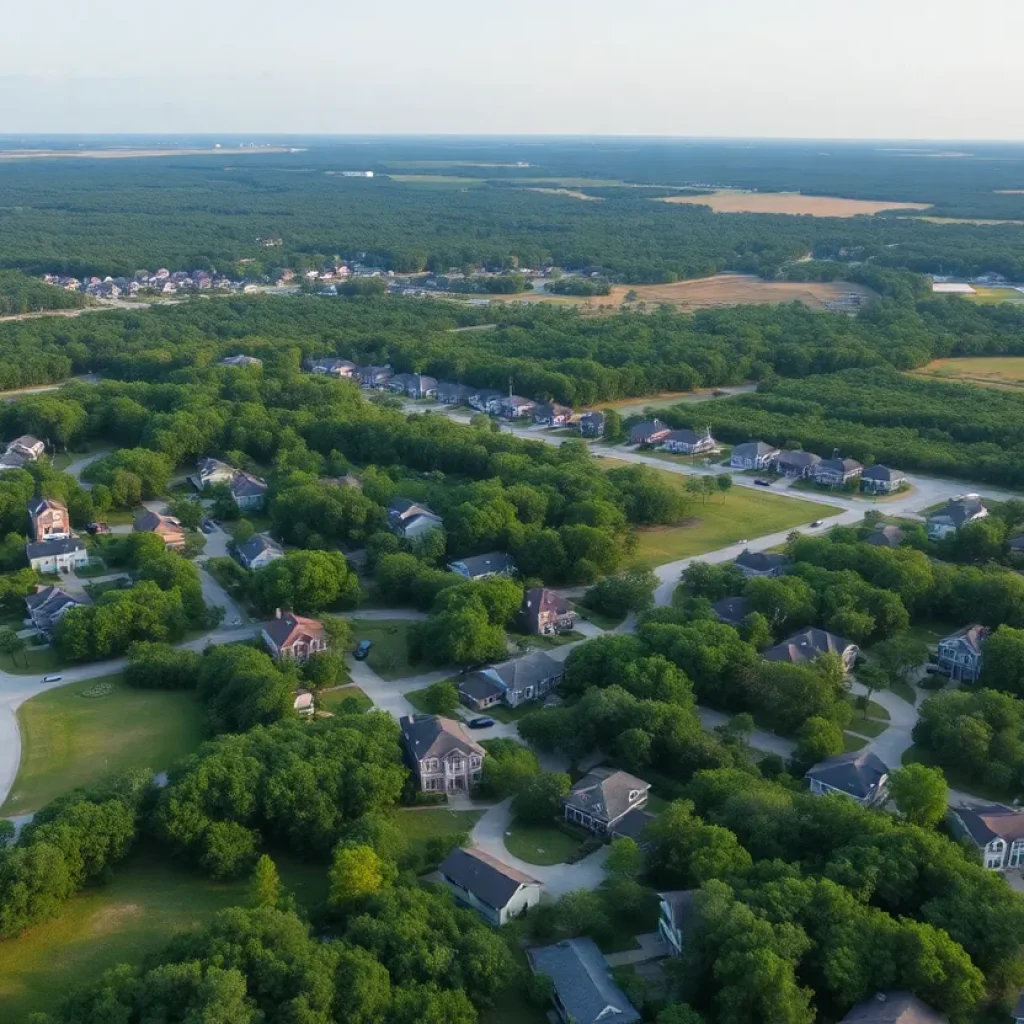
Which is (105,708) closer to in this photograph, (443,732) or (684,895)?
(443,732)

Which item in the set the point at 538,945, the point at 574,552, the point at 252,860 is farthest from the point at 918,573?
the point at 252,860

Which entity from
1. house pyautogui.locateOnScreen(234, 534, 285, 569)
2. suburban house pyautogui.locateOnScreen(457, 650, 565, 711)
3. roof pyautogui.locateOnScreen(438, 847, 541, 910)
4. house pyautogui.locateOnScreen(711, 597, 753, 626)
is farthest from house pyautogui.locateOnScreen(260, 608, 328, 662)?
house pyautogui.locateOnScreen(711, 597, 753, 626)

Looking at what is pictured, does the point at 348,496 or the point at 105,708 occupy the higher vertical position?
the point at 348,496

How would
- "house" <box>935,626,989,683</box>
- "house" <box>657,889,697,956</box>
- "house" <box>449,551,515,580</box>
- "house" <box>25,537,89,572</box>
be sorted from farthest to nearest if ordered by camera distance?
"house" <box>25,537,89,572</box> → "house" <box>449,551,515,580</box> → "house" <box>935,626,989,683</box> → "house" <box>657,889,697,956</box>

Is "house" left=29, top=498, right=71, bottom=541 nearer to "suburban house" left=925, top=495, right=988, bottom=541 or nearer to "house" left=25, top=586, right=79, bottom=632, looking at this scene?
"house" left=25, top=586, right=79, bottom=632

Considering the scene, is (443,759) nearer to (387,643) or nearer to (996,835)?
(387,643)
